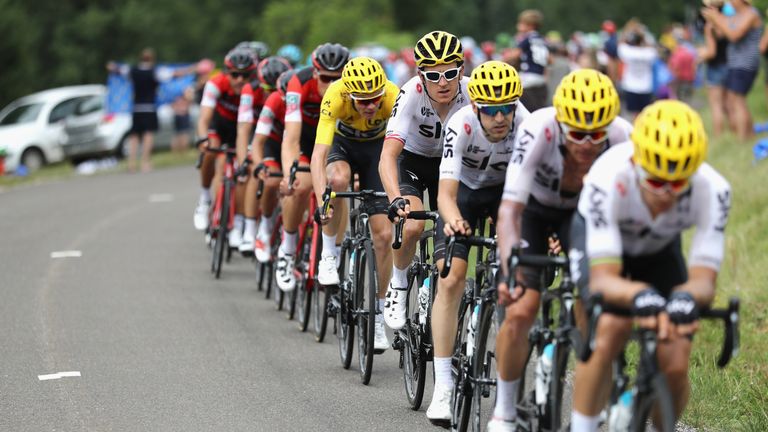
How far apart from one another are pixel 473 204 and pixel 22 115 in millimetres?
21706

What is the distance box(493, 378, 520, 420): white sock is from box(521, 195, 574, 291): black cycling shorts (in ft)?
1.70

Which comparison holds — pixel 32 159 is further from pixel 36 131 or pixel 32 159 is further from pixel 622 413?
pixel 622 413

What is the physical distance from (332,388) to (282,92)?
3390mm

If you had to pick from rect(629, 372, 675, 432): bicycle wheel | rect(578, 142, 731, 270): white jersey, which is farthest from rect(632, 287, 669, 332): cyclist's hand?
rect(578, 142, 731, 270): white jersey

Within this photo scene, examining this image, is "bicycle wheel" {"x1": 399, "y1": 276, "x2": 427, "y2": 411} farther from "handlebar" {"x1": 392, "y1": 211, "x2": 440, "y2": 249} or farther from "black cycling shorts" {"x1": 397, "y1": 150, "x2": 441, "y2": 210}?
"black cycling shorts" {"x1": 397, "y1": 150, "x2": 441, "y2": 210}

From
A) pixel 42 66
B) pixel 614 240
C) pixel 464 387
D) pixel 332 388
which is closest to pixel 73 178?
pixel 332 388

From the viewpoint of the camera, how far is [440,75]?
7.69 m

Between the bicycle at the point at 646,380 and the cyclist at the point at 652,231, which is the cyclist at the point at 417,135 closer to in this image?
the cyclist at the point at 652,231

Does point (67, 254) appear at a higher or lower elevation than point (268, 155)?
lower

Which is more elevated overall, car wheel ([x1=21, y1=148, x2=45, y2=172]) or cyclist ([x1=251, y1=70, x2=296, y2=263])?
cyclist ([x1=251, y1=70, x2=296, y2=263])

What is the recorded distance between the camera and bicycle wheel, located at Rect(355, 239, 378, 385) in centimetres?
821

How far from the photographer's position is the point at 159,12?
5659 cm

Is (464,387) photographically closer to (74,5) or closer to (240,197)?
(240,197)

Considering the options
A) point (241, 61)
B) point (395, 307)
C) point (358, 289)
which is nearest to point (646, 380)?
point (395, 307)
